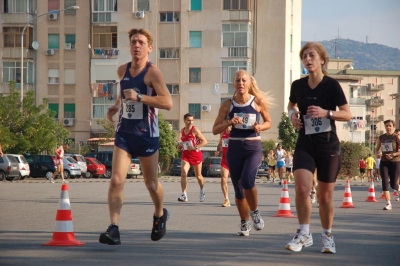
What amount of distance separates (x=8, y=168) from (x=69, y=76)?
2857 centimetres

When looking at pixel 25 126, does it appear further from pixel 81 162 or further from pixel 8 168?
pixel 8 168

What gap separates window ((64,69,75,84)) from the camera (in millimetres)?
68938

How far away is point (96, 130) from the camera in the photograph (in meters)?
68.9

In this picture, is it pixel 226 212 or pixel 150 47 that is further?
pixel 226 212

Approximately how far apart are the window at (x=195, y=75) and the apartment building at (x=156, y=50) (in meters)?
0.08

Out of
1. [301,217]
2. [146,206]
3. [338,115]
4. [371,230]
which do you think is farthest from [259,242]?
[146,206]

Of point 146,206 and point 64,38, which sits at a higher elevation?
point 64,38

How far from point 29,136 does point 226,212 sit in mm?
37260

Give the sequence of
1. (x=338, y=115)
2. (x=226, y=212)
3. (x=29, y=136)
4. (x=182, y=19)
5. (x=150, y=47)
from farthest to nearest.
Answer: (x=182, y=19) → (x=29, y=136) → (x=226, y=212) → (x=150, y=47) → (x=338, y=115)

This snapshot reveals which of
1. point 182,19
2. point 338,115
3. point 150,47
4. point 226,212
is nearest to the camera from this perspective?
point 338,115

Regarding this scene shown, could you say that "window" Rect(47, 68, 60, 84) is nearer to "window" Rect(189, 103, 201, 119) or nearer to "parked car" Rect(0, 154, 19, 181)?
"window" Rect(189, 103, 201, 119)

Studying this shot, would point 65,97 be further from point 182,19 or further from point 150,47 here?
point 150,47

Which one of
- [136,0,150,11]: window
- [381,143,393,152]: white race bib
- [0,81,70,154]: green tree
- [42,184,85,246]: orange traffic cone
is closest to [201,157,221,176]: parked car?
[0,81,70,154]: green tree

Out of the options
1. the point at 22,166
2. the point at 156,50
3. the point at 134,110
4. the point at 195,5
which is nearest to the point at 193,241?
the point at 134,110
